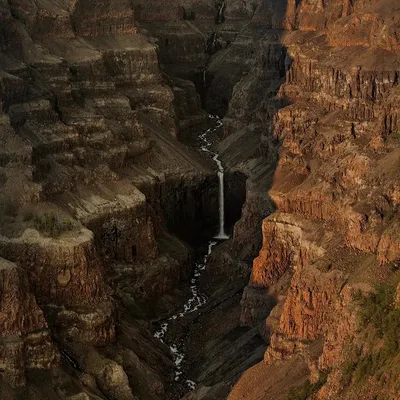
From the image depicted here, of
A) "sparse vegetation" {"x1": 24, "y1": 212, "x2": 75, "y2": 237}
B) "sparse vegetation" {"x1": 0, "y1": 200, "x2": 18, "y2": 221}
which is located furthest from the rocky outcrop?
"sparse vegetation" {"x1": 0, "y1": 200, "x2": 18, "y2": 221}

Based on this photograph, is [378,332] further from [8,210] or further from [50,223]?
[8,210]

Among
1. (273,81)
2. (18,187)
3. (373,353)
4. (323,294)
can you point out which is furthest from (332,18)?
(373,353)

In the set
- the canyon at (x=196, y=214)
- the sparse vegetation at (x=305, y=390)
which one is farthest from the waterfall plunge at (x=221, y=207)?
the sparse vegetation at (x=305, y=390)

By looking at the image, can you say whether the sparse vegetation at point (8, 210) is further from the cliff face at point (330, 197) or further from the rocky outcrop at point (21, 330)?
the cliff face at point (330, 197)

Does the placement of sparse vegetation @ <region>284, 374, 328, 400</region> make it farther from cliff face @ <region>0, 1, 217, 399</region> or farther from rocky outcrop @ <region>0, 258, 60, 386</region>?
rocky outcrop @ <region>0, 258, 60, 386</region>

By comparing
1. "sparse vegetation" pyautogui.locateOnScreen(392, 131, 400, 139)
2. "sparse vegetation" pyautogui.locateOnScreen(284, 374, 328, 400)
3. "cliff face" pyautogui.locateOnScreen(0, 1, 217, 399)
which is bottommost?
"cliff face" pyautogui.locateOnScreen(0, 1, 217, 399)

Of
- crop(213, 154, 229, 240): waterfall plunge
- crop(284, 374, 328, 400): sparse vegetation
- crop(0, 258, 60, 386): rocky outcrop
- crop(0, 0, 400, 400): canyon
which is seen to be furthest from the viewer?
crop(213, 154, 229, 240): waterfall plunge
